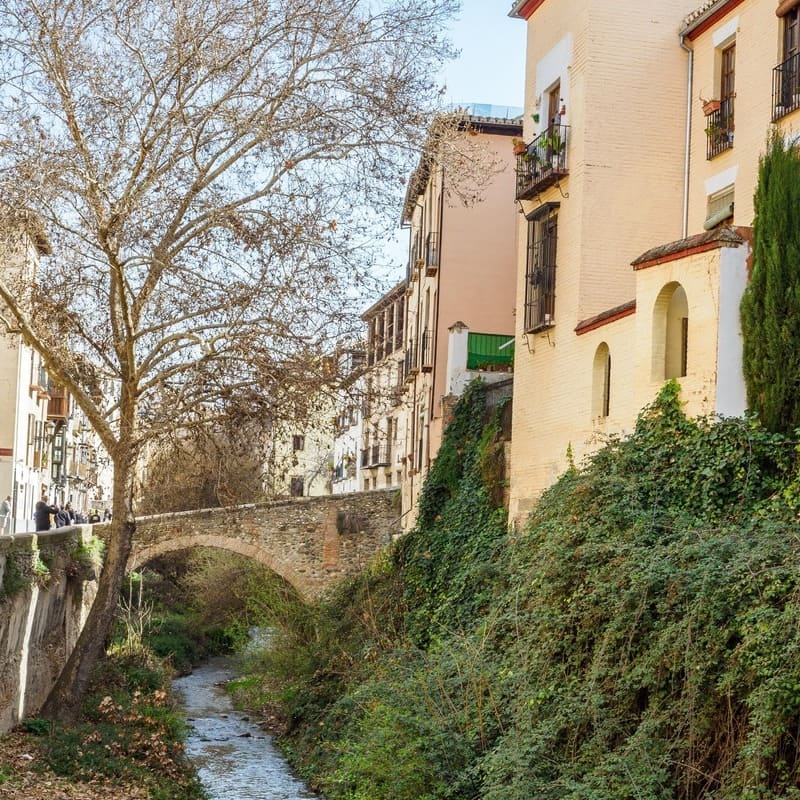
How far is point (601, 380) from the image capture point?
1820 centimetres

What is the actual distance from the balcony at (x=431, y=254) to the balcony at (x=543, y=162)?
9540 mm

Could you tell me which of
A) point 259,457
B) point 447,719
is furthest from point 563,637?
point 259,457

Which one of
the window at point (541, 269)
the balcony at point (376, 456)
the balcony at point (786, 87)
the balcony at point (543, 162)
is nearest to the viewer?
the balcony at point (786, 87)

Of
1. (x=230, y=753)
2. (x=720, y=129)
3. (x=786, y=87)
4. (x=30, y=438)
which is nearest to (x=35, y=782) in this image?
(x=230, y=753)

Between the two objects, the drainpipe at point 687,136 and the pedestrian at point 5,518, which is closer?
the drainpipe at point 687,136

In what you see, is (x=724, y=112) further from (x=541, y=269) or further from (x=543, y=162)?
(x=541, y=269)

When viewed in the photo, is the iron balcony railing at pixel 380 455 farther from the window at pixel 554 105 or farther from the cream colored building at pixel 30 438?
the window at pixel 554 105

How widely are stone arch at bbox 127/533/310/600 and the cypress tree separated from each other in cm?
2033

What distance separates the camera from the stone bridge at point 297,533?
33.1 meters

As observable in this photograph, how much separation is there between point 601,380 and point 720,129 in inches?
154

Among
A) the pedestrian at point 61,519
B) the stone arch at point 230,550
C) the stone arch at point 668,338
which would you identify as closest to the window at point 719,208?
the stone arch at point 668,338

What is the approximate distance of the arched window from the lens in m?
18.1

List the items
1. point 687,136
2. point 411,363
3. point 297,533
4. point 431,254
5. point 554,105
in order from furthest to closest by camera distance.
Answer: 1. point 297,533
2. point 411,363
3. point 431,254
4. point 554,105
5. point 687,136

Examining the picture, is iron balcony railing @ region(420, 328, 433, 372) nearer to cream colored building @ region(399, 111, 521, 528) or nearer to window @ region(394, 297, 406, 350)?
cream colored building @ region(399, 111, 521, 528)
